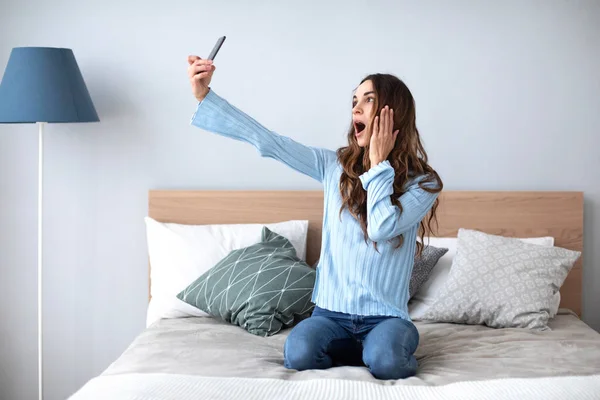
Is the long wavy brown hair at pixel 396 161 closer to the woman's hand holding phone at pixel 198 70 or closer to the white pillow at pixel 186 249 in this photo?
the woman's hand holding phone at pixel 198 70

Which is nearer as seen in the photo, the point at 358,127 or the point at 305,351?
the point at 305,351

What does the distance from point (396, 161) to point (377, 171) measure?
163mm

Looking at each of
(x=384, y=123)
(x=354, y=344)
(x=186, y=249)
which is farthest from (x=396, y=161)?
(x=186, y=249)

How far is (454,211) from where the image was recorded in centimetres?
319

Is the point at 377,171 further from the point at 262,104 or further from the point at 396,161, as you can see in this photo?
the point at 262,104

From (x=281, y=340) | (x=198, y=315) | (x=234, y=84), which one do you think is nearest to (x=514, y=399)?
(x=281, y=340)

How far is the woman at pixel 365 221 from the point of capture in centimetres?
219

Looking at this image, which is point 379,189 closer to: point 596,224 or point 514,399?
point 514,399

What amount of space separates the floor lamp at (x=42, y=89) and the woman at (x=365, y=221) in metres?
0.98

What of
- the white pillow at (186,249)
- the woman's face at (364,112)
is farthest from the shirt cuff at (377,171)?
the white pillow at (186,249)

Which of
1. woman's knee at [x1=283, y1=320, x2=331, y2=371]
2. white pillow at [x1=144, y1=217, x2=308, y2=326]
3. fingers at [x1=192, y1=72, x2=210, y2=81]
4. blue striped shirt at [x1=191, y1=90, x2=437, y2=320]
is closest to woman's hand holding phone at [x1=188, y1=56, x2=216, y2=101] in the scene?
fingers at [x1=192, y1=72, x2=210, y2=81]

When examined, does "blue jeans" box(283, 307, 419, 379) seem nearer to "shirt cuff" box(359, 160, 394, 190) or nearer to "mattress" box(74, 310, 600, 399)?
"mattress" box(74, 310, 600, 399)

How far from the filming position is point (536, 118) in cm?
326

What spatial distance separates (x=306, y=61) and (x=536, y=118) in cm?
97
